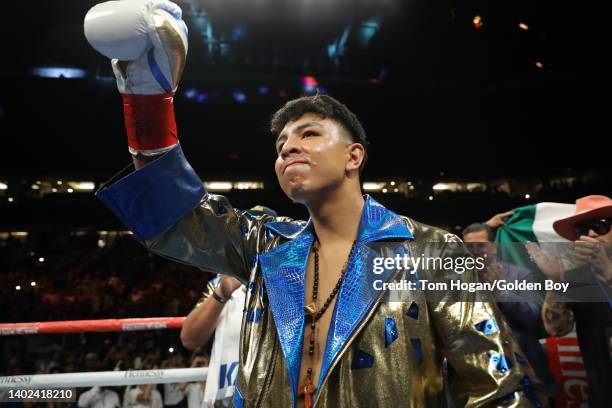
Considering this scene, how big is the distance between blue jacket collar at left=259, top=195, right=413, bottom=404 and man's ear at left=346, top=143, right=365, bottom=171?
0.10m

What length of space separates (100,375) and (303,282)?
4.00 ft

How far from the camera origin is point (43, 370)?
14.6 ft

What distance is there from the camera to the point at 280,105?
1141cm

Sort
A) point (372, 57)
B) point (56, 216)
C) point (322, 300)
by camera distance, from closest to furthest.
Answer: point (322, 300) → point (56, 216) → point (372, 57)

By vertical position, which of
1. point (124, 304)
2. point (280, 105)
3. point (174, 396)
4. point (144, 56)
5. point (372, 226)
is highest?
point (280, 105)

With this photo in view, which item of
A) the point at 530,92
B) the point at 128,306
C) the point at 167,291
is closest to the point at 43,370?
the point at 128,306

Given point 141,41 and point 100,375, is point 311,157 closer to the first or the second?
point 141,41

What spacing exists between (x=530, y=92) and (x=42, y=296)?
1117 centimetres

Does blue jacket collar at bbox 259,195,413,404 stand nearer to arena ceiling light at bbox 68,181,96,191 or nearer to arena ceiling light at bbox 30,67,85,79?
arena ceiling light at bbox 30,67,85,79

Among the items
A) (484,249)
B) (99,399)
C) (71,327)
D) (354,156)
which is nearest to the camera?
(354,156)

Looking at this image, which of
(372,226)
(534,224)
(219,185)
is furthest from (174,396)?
(219,185)

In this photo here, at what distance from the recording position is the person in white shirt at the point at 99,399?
7.24 feet

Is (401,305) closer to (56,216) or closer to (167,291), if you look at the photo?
(167,291)

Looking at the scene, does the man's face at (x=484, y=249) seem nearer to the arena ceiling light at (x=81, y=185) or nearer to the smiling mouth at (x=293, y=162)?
the smiling mouth at (x=293, y=162)
